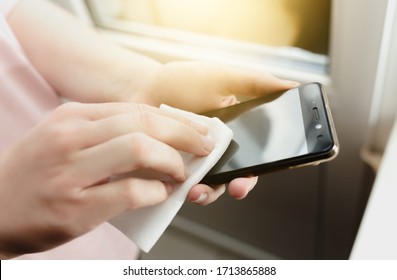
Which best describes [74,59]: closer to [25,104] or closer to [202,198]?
[25,104]

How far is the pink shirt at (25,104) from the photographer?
0.48 meters

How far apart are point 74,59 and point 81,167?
0.26 meters

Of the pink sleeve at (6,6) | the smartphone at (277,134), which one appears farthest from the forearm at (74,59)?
the smartphone at (277,134)

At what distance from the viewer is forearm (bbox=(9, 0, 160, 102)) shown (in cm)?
52

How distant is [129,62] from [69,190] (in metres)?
0.26

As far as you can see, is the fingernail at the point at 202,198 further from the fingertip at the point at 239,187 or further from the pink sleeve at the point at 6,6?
the pink sleeve at the point at 6,6

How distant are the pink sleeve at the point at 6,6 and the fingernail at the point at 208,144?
1.11 feet

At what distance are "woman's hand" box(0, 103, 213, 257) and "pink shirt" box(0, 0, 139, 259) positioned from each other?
0.46ft

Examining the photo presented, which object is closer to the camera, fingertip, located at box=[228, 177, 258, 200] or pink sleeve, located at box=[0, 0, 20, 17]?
fingertip, located at box=[228, 177, 258, 200]

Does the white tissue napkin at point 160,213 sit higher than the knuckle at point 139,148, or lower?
lower

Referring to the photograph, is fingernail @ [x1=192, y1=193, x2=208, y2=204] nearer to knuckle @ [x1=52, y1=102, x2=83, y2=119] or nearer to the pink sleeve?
knuckle @ [x1=52, y1=102, x2=83, y2=119]

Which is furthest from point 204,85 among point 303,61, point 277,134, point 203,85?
point 303,61

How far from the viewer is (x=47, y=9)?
0.55 metres

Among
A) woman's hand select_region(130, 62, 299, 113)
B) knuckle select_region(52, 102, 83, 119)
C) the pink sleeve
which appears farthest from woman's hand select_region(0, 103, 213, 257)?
the pink sleeve
